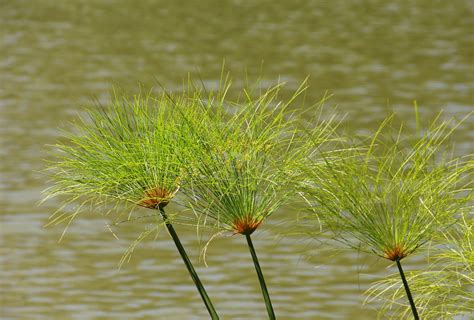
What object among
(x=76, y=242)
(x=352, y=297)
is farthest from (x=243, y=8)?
(x=352, y=297)

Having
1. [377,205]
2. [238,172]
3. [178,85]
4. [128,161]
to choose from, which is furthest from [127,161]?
[178,85]

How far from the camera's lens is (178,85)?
11141mm

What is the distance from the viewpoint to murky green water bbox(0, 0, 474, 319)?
6434 millimetres

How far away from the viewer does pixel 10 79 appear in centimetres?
1195

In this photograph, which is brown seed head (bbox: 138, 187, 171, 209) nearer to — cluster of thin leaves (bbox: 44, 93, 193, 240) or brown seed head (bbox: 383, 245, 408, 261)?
cluster of thin leaves (bbox: 44, 93, 193, 240)

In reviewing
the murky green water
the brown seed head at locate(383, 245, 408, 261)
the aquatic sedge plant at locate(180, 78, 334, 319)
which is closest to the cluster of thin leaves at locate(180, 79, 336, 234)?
the aquatic sedge plant at locate(180, 78, 334, 319)

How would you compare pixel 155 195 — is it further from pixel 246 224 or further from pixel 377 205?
pixel 377 205

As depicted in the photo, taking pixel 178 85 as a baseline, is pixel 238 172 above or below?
above

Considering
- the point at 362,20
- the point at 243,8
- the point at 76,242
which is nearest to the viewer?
the point at 76,242

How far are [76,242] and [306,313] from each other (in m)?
1.95

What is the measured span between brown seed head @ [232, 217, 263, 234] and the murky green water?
4.12m

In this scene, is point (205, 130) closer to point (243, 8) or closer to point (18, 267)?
point (18, 267)

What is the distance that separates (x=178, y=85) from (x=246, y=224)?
9283mm

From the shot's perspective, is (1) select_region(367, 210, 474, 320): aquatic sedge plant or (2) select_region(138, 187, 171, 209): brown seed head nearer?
(2) select_region(138, 187, 171, 209): brown seed head
